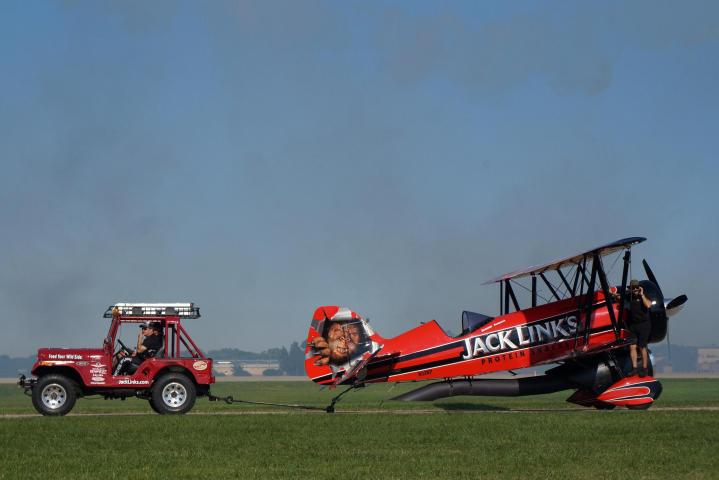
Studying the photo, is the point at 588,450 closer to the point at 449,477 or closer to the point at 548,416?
the point at 449,477

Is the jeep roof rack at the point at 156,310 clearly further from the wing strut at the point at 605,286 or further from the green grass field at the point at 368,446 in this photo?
the wing strut at the point at 605,286

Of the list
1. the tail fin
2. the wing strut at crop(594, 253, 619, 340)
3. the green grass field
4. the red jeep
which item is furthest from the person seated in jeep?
the wing strut at crop(594, 253, 619, 340)

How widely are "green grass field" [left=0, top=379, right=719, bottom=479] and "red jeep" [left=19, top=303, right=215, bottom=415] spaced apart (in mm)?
1661

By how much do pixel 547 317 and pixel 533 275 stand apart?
3.08 metres

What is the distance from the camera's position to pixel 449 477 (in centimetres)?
1303

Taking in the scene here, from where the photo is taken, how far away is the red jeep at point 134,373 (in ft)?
78.3

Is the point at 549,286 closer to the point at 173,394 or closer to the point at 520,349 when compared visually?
the point at 520,349

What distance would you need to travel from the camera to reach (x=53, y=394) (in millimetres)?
23891

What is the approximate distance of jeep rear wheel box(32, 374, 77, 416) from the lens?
23.8m

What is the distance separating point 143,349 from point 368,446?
9980 mm

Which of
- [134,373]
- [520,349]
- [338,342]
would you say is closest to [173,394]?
[134,373]

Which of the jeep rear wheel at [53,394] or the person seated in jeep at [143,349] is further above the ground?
the person seated in jeep at [143,349]

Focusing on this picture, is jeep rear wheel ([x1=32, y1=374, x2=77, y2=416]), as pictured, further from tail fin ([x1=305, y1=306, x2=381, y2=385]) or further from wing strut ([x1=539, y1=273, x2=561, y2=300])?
wing strut ([x1=539, y1=273, x2=561, y2=300])

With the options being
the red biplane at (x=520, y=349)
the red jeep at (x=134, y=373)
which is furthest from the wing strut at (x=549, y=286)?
the red jeep at (x=134, y=373)
